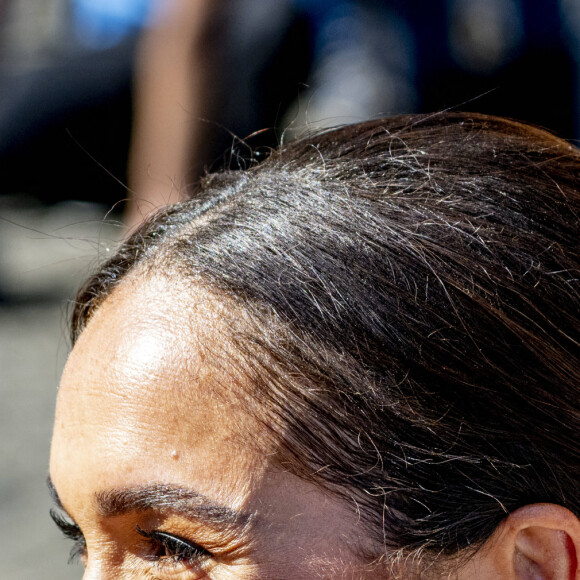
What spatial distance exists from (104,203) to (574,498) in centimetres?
457

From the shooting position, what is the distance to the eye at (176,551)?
1366 mm

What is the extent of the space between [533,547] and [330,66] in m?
3.40

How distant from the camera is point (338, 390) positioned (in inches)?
51.9

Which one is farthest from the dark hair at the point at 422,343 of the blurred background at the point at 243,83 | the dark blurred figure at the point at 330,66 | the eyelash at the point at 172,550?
the dark blurred figure at the point at 330,66

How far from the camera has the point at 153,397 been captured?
54.4 inches

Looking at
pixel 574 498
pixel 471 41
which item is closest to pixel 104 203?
pixel 471 41

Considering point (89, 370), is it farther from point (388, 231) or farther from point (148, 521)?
point (388, 231)

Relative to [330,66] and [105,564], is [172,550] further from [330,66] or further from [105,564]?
[330,66]

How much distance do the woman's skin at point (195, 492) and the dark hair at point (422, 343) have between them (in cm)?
4

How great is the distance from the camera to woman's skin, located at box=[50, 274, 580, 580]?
50.9 inches

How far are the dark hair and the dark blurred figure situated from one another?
2.21 metres

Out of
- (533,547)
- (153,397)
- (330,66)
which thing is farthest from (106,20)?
(533,547)

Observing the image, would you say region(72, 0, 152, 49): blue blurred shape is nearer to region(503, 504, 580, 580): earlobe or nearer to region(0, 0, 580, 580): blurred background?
region(0, 0, 580, 580): blurred background

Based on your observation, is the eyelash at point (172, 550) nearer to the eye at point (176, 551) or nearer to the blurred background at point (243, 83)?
the eye at point (176, 551)
